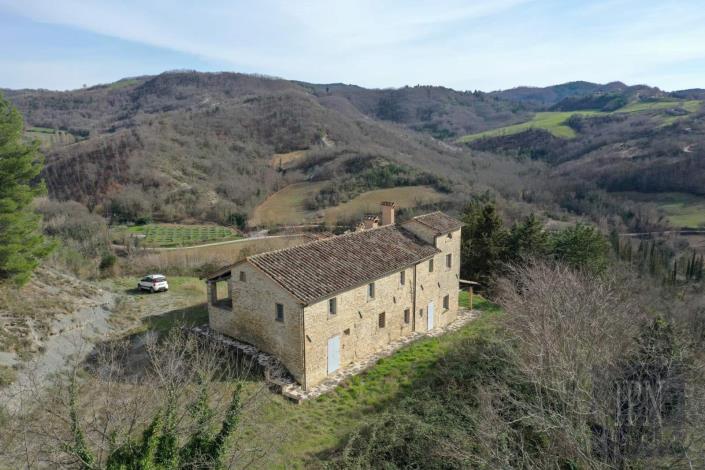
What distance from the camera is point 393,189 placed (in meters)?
90.6

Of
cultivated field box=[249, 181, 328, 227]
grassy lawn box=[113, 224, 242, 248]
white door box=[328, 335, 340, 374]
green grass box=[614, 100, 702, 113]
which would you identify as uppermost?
green grass box=[614, 100, 702, 113]

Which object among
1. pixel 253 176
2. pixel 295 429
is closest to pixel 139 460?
pixel 295 429

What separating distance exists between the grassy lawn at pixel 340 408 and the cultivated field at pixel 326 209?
176ft

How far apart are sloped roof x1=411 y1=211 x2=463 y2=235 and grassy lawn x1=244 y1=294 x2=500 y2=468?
7068mm

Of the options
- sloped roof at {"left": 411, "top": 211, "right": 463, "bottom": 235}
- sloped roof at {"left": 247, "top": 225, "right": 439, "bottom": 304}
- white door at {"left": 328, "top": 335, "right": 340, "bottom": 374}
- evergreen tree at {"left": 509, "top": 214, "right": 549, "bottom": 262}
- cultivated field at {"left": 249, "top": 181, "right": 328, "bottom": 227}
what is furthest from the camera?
cultivated field at {"left": 249, "top": 181, "right": 328, "bottom": 227}

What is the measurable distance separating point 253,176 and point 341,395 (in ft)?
308

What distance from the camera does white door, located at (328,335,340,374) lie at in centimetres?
1981

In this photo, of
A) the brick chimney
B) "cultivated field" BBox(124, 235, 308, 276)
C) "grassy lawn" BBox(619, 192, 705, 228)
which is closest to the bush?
"cultivated field" BBox(124, 235, 308, 276)

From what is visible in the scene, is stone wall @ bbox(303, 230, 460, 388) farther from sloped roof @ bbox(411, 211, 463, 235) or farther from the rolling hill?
the rolling hill

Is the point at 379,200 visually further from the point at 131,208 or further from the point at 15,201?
the point at 15,201

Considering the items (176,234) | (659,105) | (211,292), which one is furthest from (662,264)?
(659,105)

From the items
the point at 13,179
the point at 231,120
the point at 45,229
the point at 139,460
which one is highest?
the point at 231,120

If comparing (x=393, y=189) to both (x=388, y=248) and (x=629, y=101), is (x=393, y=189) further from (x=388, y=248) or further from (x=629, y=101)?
(x=629, y=101)

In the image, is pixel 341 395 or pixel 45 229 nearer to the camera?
pixel 341 395
